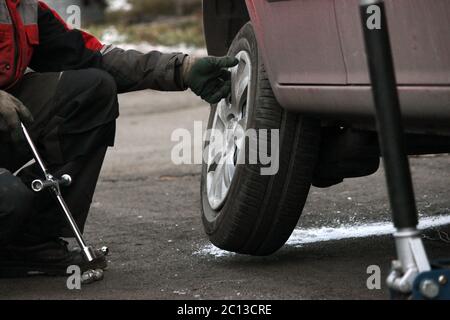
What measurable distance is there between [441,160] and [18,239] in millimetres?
3145

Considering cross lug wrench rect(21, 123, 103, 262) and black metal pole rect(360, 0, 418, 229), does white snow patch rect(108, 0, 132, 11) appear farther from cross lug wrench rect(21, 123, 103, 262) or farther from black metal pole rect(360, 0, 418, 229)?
black metal pole rect(360, 0, 418, 229)

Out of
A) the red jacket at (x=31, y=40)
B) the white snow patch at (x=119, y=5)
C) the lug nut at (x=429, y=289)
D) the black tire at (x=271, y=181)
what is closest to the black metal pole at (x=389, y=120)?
the lug nut at (x=429, y=289)

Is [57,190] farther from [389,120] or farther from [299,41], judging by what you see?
[389,120]

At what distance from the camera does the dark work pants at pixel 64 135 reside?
3908mm

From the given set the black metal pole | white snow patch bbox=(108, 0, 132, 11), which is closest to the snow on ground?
white snow patch bbox=(108, 0, 132, 11)

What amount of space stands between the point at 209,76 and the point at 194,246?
73cm

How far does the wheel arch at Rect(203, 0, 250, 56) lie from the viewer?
14.8 ft

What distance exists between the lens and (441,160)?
644 centimetres

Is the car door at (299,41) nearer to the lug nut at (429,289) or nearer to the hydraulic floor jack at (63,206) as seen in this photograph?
the hydraulic floor jack at (63,206)

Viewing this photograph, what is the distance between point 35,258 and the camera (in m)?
3.94

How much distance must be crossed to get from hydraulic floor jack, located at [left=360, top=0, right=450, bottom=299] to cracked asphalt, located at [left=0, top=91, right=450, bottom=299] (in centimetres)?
62

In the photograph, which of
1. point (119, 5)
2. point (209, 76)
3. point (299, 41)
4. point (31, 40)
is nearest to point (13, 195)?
point (31, 40)

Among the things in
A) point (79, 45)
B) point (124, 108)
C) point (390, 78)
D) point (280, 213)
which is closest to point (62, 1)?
point (124, 108)

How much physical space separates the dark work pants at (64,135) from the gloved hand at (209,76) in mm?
290
